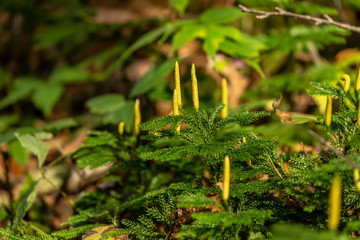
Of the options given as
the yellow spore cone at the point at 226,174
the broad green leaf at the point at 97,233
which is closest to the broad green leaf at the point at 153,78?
the broad green leaf at the point at 97,233

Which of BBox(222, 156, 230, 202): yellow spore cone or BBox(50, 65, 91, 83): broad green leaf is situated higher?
BBox(222, 156, 230, 202): yellow spore cone

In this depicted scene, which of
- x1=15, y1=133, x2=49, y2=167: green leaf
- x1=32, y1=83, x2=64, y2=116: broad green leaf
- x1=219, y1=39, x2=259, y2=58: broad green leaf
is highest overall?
x1=219, y1=39, x2=259, y2=58: broad green leaf

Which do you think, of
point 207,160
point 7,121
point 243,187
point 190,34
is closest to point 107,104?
point 190,34

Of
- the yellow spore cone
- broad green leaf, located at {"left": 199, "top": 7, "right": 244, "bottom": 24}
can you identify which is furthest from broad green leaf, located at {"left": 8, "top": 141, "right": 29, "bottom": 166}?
the yellow spore cone

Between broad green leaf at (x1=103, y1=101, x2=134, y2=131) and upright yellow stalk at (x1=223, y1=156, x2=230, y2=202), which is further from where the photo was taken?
broad green leaf at (x1=103, y1=101, x2=134, y2=131)

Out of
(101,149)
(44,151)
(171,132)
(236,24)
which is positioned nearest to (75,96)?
(236,24)

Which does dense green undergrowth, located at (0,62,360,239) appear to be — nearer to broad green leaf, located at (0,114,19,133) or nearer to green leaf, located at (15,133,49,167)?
green leaf, located at (15,133,49,167)

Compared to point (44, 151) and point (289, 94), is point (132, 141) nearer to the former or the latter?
point (44, 151)
